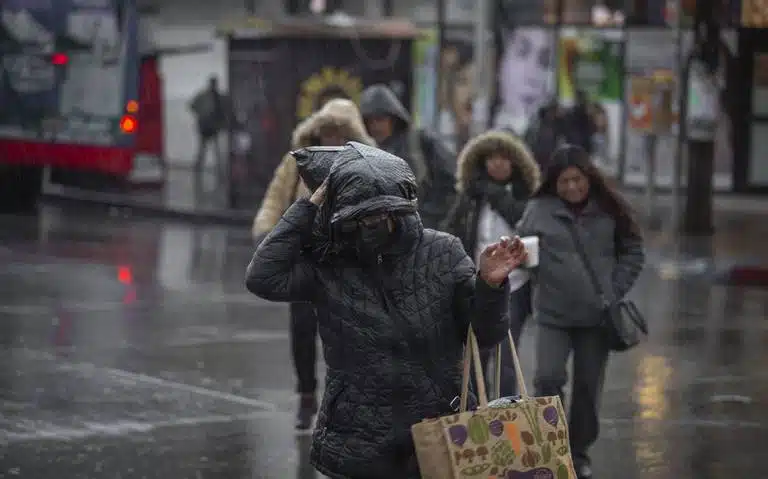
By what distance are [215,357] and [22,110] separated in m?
12.9

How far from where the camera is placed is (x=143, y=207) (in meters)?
24.7

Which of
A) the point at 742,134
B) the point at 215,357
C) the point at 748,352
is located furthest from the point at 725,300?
the point at 742,134

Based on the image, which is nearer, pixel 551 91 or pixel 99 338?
pixel 99 338

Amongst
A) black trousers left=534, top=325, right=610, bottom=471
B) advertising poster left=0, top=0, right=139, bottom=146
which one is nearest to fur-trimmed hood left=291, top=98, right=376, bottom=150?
black trousers left=534, top=325, right=610, bottom=471

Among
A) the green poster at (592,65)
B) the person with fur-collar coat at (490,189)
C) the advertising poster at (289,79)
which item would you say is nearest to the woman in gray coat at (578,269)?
the person with fur-collar coat at (490,189)

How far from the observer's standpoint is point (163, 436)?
369 inches

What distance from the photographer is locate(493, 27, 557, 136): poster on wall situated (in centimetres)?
2698

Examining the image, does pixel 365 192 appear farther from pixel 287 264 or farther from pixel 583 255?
pixel 583 255

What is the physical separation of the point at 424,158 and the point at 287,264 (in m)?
4.36

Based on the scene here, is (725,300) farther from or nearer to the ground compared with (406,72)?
nearer to the ground

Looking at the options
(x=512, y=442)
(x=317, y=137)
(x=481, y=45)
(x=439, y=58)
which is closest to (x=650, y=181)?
(x=481, y=45)

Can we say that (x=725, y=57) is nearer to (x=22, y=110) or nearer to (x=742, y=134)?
(x=742, y=134)

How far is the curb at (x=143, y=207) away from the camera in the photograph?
23516mm

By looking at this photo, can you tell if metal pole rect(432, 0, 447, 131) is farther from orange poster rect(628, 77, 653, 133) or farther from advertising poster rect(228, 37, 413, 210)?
orange poster rect(628, 77, 653, 133)
